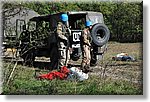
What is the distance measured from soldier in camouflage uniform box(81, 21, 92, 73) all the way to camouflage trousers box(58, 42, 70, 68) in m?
0.23

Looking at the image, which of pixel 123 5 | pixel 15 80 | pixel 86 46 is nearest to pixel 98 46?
pixel 86 46

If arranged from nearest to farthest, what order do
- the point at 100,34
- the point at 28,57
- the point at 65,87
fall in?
the point at 65,87
the point at 100,34
the point at 28,57

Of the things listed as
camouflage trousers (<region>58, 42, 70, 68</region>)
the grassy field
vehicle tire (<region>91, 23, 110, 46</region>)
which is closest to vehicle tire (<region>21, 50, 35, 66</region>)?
the grassy field

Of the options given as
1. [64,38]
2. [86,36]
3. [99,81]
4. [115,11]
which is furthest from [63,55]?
[115,11]

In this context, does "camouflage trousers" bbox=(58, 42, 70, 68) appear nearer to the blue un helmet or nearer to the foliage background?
the blue un helmet

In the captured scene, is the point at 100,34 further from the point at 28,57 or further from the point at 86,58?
the point at 28,57

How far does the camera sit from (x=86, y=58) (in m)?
7.52

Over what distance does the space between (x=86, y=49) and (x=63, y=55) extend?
0.35 m

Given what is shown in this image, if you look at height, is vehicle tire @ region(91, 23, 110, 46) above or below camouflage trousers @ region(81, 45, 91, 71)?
above

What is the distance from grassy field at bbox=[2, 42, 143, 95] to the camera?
23.9 ft

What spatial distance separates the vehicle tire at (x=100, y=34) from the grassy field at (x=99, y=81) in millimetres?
114

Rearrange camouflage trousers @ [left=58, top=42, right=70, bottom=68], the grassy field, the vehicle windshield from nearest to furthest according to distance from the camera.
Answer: the grassy field
the vehicle windshield
camouflage trousers @ [left=58, top=42, right=70, bottom=68]

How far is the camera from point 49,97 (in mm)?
7215

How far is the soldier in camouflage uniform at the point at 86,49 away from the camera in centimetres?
748
